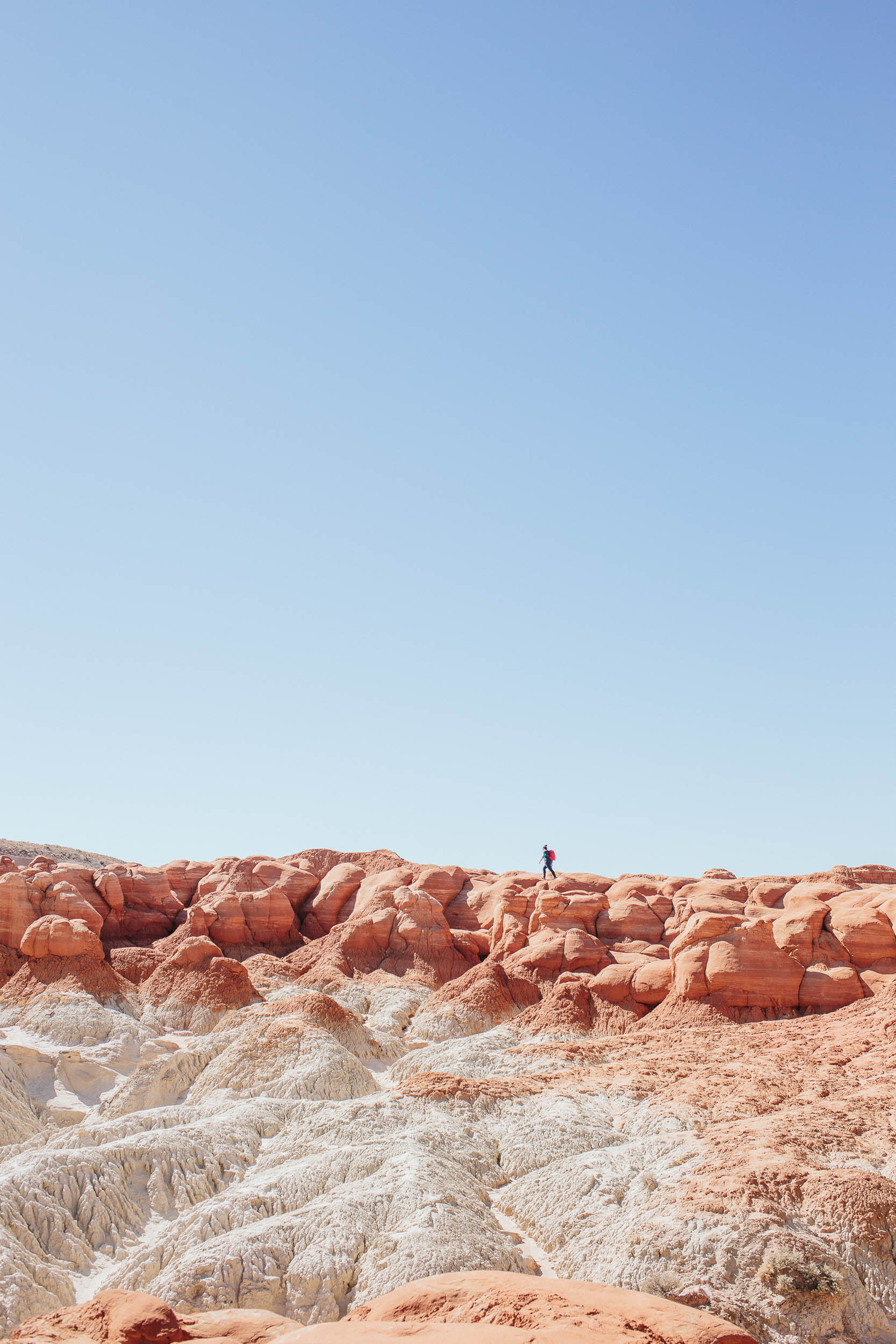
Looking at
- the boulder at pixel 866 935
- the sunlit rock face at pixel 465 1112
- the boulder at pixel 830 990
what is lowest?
the sunlit rock face at pixel 465 1112

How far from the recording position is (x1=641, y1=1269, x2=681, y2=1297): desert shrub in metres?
15.6

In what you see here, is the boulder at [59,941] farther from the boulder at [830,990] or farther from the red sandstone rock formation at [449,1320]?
the red sandstone rock formation at [449,1320]

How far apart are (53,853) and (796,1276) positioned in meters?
95.9

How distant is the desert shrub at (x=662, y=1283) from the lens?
51.1ft

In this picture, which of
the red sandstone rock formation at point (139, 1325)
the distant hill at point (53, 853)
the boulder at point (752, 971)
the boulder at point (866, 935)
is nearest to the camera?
the red sandstone rock formation at point (139, 1325)

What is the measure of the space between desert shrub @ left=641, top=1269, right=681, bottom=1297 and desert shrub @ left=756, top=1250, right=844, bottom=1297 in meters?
1.34

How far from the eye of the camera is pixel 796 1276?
15.4m

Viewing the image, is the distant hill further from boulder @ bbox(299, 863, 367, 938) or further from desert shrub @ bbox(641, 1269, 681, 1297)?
desert shrub @ bbox(641, 1269, 681, 1297)

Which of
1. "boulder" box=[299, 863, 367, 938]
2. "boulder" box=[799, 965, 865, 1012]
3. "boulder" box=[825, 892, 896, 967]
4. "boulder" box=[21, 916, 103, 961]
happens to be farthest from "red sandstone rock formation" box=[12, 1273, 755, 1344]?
"boulder" box=[299, 863, 367, 938]

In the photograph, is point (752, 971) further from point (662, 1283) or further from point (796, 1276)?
point (662, 1283)

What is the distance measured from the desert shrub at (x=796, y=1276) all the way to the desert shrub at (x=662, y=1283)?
1.34 meters

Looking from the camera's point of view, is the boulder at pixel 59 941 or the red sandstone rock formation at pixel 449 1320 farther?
the boulder at pixel 59 941

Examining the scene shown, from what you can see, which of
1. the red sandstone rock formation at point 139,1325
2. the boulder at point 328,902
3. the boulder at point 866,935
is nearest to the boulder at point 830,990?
the boulder at point 866,935

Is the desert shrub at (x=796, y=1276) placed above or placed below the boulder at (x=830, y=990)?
below
